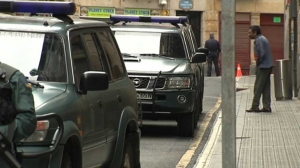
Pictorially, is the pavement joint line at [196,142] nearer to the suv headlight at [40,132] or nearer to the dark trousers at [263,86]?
the dark trousers at [263,86]

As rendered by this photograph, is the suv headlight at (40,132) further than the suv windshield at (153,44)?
No

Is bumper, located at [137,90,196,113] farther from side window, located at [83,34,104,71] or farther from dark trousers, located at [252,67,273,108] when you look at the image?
side window, located at [83,34,104,71]

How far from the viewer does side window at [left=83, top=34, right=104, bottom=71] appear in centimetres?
781

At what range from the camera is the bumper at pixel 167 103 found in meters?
13.5

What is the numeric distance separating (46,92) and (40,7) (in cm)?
115

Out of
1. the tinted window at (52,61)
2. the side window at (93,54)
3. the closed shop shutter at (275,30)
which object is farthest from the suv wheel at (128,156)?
the closed shop shutter at (275,30)

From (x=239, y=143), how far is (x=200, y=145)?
90cm

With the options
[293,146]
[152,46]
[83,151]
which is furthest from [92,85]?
[152,46]

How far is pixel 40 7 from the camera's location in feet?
24.7

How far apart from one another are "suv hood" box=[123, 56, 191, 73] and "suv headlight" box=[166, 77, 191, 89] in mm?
130

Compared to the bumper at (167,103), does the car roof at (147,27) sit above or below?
above

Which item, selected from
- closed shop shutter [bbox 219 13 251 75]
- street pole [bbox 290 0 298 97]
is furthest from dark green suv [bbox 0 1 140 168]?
closed shop shutter [bbox 219 13 251 75]

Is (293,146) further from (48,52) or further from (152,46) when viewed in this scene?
(48,52)

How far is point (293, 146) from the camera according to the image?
12000 millimetres
